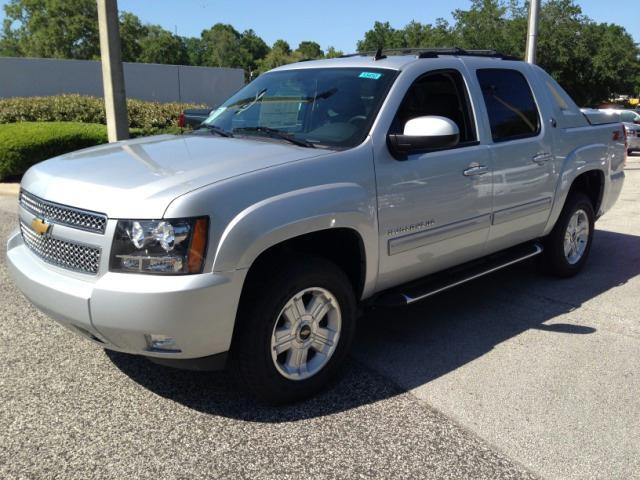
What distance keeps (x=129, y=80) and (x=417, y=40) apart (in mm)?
36800

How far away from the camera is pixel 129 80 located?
26984mm

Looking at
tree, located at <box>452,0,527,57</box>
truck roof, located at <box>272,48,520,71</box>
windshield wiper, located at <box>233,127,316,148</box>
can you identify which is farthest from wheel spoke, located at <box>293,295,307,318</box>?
tree, located at <box>452,0,527,57</box>

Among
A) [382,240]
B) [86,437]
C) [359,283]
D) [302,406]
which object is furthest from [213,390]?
[382,240]

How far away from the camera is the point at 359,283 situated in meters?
3.76

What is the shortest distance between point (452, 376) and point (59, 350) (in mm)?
2577

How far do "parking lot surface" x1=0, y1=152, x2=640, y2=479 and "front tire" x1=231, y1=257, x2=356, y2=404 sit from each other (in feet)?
0.54

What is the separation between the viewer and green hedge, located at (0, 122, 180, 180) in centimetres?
1088

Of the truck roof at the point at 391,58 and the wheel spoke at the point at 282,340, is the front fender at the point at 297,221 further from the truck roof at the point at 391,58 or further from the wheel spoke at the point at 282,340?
the truck roof at the point at 391,58

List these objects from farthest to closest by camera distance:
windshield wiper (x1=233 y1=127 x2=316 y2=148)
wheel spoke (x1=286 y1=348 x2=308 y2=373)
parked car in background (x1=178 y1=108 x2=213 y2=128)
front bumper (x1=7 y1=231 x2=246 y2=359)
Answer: parked car in background (x1=178 y1=108 x2=213 y2=128) → windshield wiper (x1=233 y1=127 x2=316 y2=148) → wheel spoke (x1=286 y1=348 x2=308 y2=373) → front bumper (x1=7 y1=231 x2=246 y2=359)

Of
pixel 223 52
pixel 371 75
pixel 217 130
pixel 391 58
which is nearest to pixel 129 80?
pixel 217 130

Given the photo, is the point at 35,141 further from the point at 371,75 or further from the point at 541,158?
the point at 541,158

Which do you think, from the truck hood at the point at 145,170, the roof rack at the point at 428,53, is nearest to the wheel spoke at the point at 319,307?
the truck hood at the point at 145,170

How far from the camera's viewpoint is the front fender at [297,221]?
2.95m

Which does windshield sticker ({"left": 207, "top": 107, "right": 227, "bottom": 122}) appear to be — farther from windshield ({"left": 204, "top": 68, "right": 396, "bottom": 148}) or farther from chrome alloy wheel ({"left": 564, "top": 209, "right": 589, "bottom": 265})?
chrome alloy wheel ({"left": 564, "top": 209, "right": 589, "bottom": 265})
